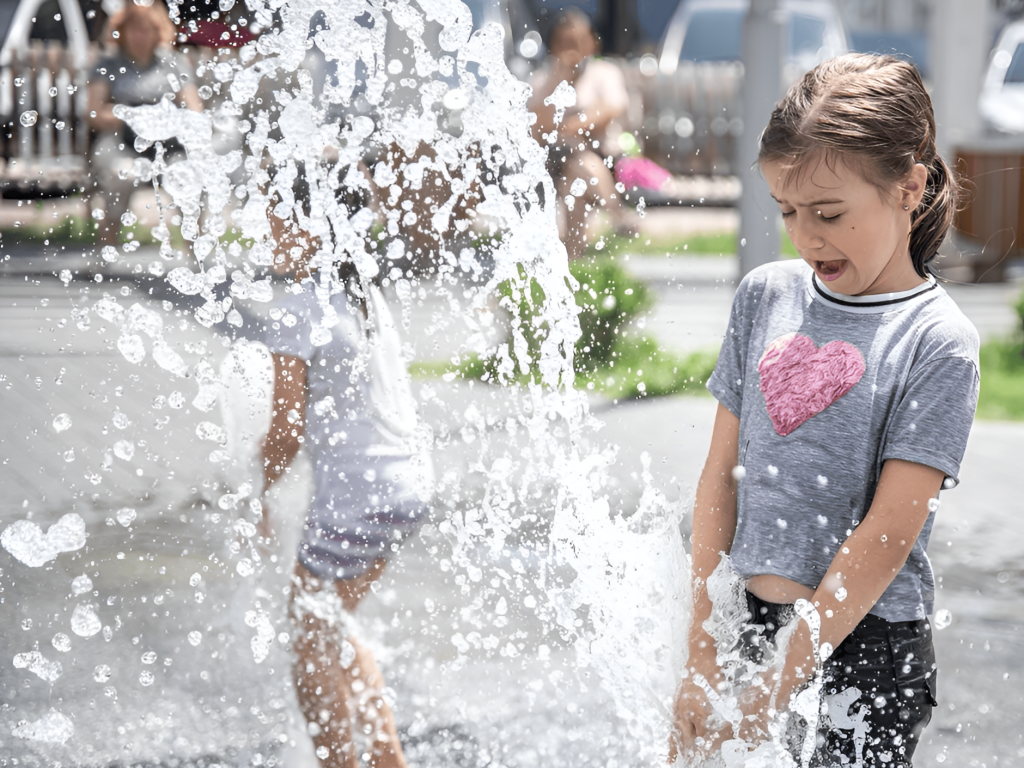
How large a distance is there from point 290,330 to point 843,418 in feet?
3.91

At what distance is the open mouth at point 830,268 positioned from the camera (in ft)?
5.58

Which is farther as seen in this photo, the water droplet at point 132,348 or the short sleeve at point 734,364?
the water droplet at point 132,348

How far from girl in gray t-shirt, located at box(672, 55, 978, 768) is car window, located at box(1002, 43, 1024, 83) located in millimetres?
12216

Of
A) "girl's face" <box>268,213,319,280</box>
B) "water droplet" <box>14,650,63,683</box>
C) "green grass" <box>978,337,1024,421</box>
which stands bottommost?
"green grass" <box>978,337,1024,421</box>

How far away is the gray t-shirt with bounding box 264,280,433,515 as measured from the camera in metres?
2.45

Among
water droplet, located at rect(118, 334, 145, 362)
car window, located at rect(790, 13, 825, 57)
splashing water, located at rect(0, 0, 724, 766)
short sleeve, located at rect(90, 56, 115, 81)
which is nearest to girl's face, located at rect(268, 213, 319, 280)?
splashing water, located at rect(0, 0, 724, 766)

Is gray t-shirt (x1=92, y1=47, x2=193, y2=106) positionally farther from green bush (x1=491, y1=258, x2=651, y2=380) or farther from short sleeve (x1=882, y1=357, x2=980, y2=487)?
short sleeve (x1=882, y1=357, x2=980, y2=487)

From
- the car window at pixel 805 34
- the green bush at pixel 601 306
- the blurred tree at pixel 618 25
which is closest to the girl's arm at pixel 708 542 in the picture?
the green bush at pixel 601 306

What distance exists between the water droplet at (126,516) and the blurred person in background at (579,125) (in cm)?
271

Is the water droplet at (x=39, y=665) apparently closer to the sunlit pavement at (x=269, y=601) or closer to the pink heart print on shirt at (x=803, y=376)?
the sunlit pavement at (x=269, y=601)

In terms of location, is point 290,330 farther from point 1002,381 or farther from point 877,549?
point 1002,381

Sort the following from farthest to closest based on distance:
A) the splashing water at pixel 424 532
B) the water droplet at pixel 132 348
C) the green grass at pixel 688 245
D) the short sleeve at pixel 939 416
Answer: the green grass at pixel 688 245 < the water droplet at pixel 132 348 < the splashing water at pixel 424 532 < the short sleeve at pixel 939 416

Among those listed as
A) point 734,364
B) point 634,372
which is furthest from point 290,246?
point 634,372

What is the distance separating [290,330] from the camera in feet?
8.04
